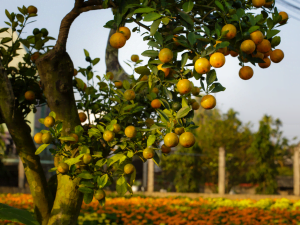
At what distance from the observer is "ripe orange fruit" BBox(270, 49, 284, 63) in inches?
62.1

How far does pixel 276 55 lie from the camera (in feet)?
5.19

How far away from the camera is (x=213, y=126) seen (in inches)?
619

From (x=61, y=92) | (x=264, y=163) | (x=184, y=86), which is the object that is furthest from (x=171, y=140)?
(x=264, y=163)

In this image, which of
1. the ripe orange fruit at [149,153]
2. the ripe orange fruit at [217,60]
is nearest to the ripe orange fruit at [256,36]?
the ripe orange fruit at [217,60]

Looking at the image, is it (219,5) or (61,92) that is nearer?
(219,5)

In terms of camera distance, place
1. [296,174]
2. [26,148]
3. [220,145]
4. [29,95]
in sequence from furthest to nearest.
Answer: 1. [220,145]
2. [296,174]
3. [29,95]
4. [26,148]

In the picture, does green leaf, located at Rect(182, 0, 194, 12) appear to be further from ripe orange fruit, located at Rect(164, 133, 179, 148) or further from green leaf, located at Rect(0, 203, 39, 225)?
green leaf, located at Rect(0, 203, 39, 225)

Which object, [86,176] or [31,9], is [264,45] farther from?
[31,9]

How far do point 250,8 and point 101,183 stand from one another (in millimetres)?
1541

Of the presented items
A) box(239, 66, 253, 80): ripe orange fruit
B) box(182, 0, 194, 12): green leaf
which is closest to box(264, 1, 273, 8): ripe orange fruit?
box(239, 66, 253, 80): ripe orange fruit

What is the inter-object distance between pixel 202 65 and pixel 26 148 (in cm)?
151

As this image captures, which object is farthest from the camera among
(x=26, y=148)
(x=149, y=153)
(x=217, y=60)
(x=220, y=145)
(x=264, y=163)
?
(x=220, y=145)

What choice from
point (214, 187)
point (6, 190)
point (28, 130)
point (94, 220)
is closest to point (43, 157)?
point (6, 190)

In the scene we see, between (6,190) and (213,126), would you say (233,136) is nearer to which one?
(213,126)
